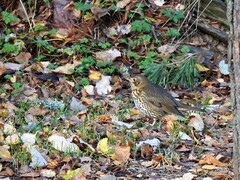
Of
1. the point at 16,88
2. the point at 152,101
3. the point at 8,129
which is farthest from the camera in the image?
the point at 16,88

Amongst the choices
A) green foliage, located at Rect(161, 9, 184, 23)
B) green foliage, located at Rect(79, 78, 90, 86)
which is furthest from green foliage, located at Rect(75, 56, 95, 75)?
green foliage, located at Rect(161, 9, 184, 23)

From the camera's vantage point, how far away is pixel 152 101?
7.33 meters

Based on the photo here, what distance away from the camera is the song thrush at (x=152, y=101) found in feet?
23.8

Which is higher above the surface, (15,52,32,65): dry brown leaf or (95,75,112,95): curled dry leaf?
(15,52,32,65): dry brown leaf

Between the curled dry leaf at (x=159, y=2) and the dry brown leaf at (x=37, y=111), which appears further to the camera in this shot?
the curled dry leaf at (x=159, y=2)

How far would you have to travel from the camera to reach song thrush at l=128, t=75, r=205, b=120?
286 inches

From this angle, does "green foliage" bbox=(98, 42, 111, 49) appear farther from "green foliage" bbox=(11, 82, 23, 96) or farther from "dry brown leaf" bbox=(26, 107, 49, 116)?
"dry brown leaf" bbox=(26, 107, 49, 116)

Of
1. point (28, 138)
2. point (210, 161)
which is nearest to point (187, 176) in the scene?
point (210, 161)

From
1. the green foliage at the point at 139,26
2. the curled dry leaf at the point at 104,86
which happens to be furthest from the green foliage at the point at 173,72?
the green foliage at the point at 139,26

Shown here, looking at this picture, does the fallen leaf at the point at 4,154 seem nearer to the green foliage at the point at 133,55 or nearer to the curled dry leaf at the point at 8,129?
the curled dry leaf at the point at 8,129

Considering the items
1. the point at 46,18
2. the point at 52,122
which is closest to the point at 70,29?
the point at 46,18

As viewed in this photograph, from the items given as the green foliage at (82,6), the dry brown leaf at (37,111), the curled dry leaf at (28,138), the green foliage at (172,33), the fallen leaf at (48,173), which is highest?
the green foliage at (82,6)

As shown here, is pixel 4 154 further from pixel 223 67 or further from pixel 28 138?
pixel 223 67

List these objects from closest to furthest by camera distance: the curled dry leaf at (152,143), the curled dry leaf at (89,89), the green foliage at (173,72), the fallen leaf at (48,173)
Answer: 1. the fallen leaf at (48,173)
2. the curled dry leaf at (152,143)
3. the curled dry leaf at (89,89)
4. the green foliage at (173,72)
